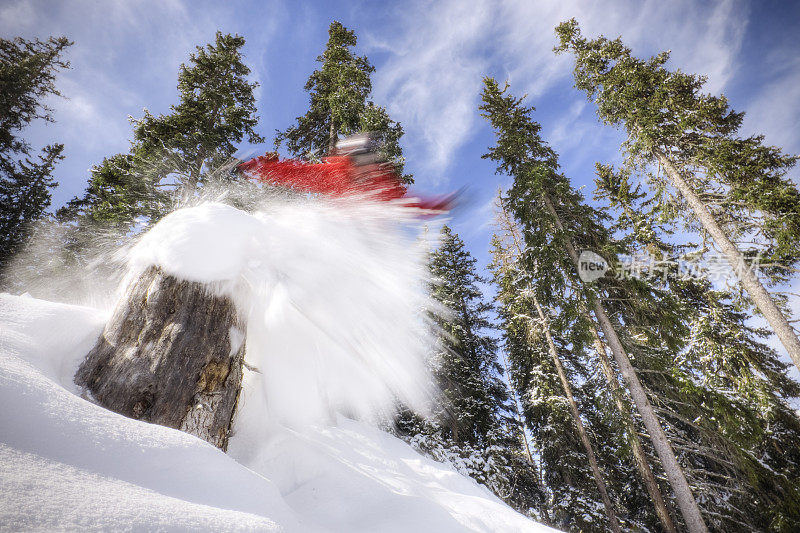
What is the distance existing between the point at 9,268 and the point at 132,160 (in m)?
11.2

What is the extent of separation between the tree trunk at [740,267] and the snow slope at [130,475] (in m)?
9.91

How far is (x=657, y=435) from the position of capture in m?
6.98

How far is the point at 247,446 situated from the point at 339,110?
931cm

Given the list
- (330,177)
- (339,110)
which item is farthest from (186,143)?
(330,177)

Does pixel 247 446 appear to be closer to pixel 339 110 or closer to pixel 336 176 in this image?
pixel 336 176

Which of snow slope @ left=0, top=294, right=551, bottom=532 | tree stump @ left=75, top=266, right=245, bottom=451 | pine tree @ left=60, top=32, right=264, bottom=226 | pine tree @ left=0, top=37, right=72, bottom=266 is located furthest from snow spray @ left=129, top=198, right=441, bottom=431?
pine tree @ left=0, top=37, right=72, bottom=266

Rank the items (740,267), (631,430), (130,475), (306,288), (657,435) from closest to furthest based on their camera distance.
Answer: (130,475) < (306,288) < (657,435) < (631,430) < (740,267)

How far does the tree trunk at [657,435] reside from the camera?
21.4ft

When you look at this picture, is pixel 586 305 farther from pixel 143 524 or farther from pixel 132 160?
pixel 132 160

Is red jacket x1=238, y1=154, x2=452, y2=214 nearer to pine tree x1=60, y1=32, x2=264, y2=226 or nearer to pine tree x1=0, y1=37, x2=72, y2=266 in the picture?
pine tree x1=60, y1=32, x2=264, y2=226

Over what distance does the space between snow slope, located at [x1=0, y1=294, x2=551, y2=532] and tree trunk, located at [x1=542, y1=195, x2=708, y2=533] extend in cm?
677

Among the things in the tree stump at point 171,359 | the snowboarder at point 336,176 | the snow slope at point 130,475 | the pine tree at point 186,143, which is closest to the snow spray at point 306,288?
the tree stump at point 171,359

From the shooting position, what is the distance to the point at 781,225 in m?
8.06

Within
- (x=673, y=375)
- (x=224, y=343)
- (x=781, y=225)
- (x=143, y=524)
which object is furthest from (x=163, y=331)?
(x=781, y=225)
